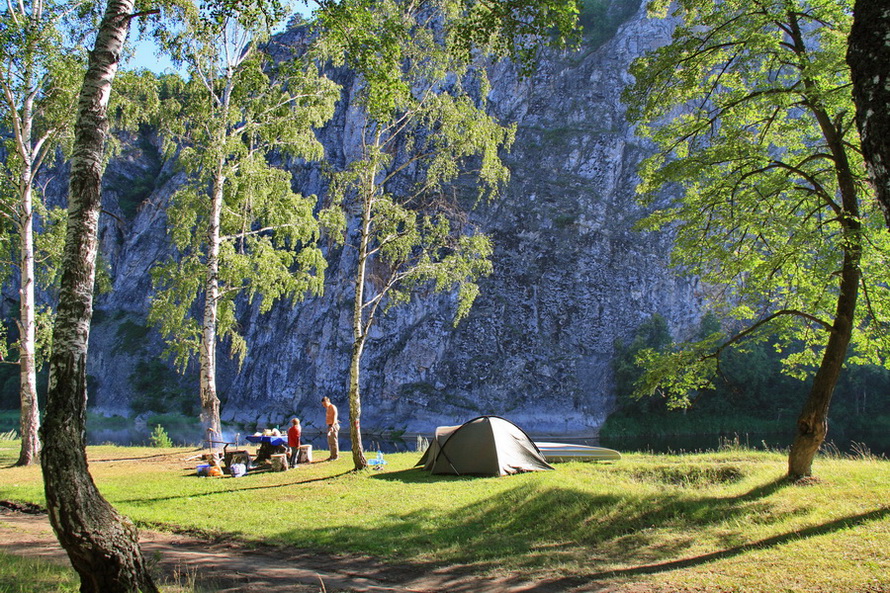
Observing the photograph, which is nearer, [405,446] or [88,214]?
[88,214]

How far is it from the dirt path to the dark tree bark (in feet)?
14.8

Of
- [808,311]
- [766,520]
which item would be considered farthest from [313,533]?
[808,311]

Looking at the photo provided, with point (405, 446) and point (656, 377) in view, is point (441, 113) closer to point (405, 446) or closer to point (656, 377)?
point (656, 377)

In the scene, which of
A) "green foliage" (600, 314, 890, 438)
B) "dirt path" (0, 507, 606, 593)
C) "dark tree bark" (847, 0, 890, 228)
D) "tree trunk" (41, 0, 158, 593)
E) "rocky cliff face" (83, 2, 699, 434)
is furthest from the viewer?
"rocky cliff face" (83, 2, 699, 434)

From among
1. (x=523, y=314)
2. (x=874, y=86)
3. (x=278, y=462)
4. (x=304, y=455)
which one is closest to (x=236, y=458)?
(x=278, y=462)

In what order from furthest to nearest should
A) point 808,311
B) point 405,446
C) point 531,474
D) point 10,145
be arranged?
1. point 405,446
2. point 10,145
3. point 531,474
4. point 808,311

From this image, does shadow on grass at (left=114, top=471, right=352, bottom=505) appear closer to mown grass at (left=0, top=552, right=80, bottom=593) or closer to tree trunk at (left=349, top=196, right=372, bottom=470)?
tree trunk at (left=349, top=196, right=372, bottom=470)

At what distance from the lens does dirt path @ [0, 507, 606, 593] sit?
561 centimetres

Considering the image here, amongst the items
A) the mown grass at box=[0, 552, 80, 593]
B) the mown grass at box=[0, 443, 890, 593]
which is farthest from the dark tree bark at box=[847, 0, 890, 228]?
the mown grass at box=[0, 552, 80, 593]

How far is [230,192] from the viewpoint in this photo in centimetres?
1689

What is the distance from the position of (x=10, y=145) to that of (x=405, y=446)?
2688cm

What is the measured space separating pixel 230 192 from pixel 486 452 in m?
10.4

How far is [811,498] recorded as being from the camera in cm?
819

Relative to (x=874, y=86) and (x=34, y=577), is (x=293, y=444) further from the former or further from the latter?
(x=874, y=86)
